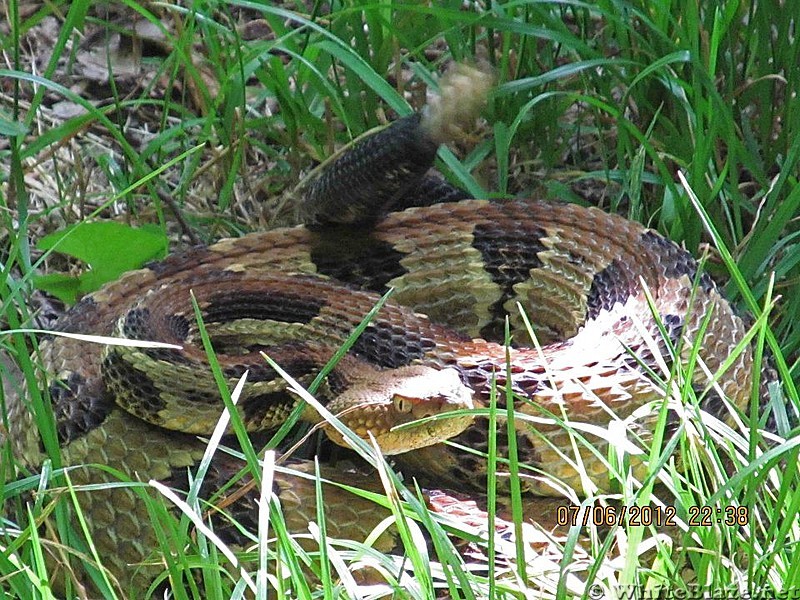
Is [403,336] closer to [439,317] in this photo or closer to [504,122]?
[439,317]

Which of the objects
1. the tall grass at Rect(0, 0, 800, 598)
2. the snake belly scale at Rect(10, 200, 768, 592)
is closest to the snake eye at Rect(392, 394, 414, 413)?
the snake belly scale at Rect(10, 200, 768, 592)

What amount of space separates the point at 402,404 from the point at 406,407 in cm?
1

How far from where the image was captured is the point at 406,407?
2596 mm

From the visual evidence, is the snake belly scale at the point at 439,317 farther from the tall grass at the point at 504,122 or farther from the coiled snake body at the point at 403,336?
the tall grass at the point at 504,122

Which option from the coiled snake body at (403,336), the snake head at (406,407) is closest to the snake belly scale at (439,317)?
the coiled snake body at (403,336)

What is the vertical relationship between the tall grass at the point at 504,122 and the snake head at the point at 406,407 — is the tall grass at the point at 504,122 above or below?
above

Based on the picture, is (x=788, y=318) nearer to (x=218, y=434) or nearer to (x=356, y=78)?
(x=356, y=78)

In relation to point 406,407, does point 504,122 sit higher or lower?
higher

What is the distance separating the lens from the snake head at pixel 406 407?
101 inches

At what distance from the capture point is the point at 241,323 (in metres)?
3.12

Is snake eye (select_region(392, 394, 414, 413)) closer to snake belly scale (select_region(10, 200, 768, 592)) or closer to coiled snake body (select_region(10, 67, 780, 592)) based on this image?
coiled snake body (select_region(10, 67, 780, 592))

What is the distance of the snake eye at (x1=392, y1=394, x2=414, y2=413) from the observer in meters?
2.59

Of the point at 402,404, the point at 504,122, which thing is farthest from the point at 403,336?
the point at 504,122

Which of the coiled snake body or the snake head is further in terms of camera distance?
the coiled snake body
